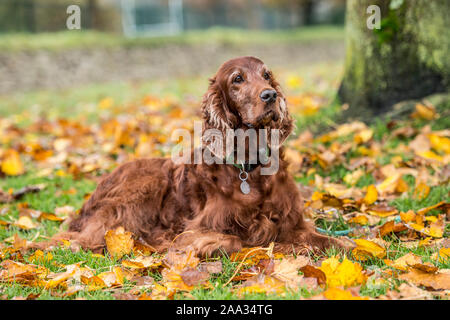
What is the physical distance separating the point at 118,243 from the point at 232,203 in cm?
77

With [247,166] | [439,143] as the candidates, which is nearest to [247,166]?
[247,166]

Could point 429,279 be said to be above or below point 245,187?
below

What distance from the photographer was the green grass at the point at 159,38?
1465 centimetres

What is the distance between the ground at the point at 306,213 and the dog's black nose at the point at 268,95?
2.87 feet

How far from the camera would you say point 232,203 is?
2881 millimetres

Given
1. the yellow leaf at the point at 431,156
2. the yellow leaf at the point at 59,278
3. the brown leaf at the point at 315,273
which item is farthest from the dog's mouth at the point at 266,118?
the yellow leaf at the point at 431,156

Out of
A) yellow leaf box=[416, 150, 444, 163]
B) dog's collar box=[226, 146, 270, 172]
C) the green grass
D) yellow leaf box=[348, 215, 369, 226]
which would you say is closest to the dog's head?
dog's collar box=[226, 146, 270, 172]

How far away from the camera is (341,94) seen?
5406mm

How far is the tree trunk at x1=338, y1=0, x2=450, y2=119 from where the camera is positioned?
4.66 m

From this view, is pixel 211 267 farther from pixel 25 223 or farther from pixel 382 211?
pixel 25 223

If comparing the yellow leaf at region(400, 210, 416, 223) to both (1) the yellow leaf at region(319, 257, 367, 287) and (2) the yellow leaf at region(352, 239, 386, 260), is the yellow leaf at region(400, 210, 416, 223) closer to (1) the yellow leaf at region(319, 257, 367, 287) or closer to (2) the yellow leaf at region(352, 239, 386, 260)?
(2) the yellow leaf at region(352, 239, 386, 260)

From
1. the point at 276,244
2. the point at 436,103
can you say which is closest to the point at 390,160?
the point at 436,103

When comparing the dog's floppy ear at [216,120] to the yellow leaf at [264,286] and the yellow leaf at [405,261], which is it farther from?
the yellow leaf at [405,261]
